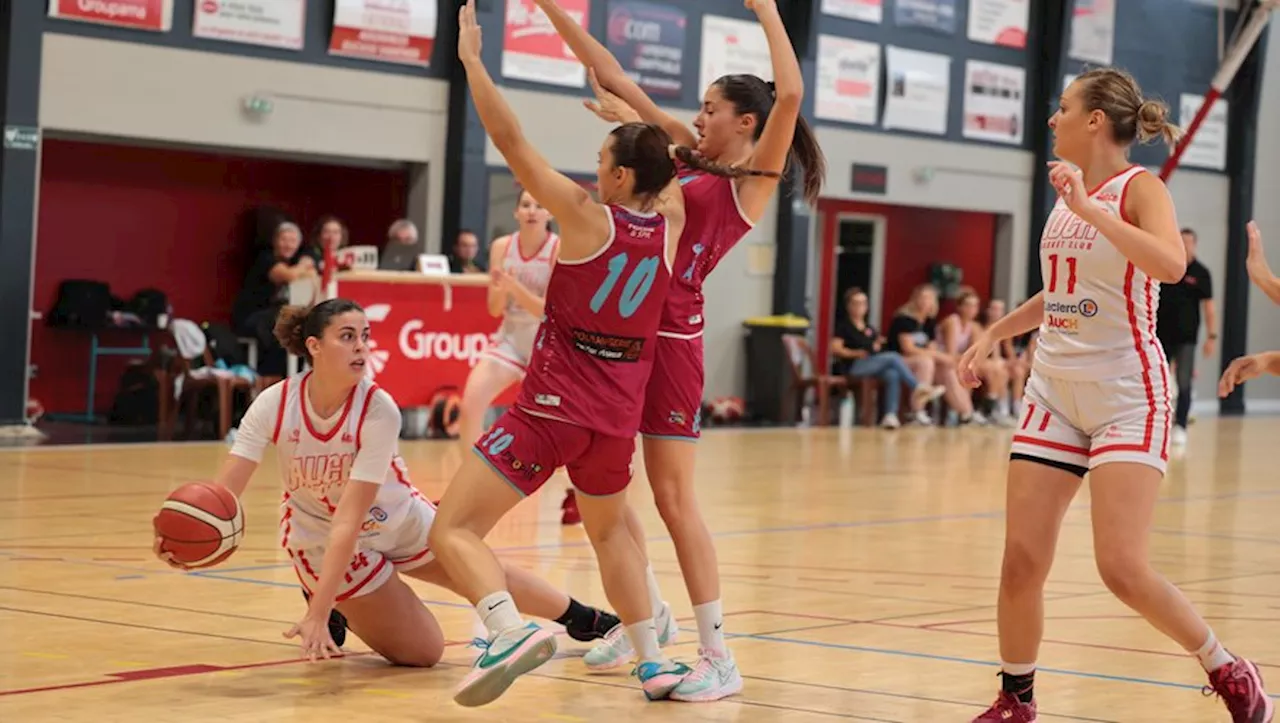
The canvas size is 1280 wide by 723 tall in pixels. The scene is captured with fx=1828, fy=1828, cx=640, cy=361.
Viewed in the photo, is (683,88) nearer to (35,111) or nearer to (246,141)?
(246,141)

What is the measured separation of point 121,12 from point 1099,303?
1171cm

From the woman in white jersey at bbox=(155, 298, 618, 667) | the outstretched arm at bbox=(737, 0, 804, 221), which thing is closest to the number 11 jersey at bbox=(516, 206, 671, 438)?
the outstretched arm at bbox=(737, 0, 804, 221)

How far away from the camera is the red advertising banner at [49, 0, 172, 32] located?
1448cm

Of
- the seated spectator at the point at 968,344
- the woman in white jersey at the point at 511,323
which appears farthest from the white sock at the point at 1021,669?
the seated spectator at the point at 968,344

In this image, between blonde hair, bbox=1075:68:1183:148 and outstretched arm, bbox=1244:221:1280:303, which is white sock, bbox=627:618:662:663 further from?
outstretched arm, bbox=1244:221:1280:303

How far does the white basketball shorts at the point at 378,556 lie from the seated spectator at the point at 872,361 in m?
13.5

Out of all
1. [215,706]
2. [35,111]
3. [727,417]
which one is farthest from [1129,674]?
[727,417]

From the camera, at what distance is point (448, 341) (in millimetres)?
14727

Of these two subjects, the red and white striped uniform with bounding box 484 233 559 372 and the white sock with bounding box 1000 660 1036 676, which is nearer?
the white sock with bounding box 1000 660 1036 676

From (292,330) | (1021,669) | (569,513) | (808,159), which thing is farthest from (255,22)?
(1021,669)

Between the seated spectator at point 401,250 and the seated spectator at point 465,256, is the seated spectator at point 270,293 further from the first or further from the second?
the seated spectator at point 465,256

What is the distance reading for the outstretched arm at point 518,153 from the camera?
4.63 m

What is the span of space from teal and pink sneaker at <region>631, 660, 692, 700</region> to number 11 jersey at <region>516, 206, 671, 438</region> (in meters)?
0.68

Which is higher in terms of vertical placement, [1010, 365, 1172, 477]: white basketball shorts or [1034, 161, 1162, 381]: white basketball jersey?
[1034, 161, 1162, 381]: white basketball jersey
